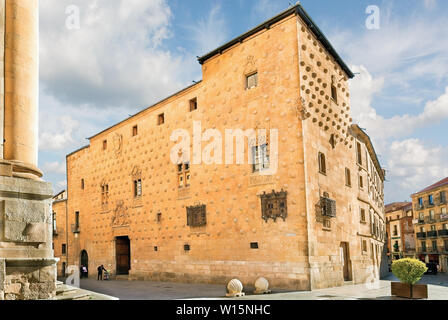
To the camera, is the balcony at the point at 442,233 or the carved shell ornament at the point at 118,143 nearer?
the carved shell ornament at the point at 118,143

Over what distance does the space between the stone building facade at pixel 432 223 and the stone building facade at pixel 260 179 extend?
93.3 ft

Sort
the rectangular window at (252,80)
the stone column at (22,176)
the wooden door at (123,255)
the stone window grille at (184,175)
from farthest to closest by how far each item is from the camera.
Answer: the wooden door at (123,255) → the stone window grille at (184,175) → the rectangular window at (252,80) → the stone column at (22,176)

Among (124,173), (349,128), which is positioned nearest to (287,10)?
(349,128)

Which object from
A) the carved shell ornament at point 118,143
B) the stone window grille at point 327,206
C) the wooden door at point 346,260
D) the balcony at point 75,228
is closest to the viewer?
the stone window grille at point 327,206

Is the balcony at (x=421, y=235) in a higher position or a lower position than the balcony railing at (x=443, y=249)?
higher

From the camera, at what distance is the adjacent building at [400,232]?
201 feet

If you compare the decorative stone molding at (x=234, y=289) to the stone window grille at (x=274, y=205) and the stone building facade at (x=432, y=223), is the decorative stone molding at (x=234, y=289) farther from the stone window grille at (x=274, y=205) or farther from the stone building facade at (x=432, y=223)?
the stone building facade at (x=432, y=223)

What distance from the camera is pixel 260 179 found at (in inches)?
701

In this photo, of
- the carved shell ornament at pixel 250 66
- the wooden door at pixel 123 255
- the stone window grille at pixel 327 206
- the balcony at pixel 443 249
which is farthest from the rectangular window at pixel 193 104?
the balcony at pixel 443 249

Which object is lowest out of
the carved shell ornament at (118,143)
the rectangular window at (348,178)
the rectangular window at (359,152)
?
the rectangular window at (348,178)

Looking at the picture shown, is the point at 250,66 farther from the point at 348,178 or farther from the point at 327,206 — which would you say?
the point at 348,178

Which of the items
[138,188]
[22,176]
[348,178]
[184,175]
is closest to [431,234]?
[348,178]

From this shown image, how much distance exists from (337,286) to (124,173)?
15.4m
